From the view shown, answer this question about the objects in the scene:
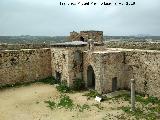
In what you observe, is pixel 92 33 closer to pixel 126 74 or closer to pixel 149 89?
pixel 126 74

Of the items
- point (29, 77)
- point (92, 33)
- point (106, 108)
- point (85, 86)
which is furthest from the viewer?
point (92, 33)

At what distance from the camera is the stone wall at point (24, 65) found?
25.5 m

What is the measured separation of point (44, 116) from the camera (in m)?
18.0

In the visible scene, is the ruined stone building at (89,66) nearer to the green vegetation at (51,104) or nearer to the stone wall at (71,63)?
the stone wall at (71,63)

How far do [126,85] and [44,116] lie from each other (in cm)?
892

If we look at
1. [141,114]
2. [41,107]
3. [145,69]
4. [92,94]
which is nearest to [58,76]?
[92,94]

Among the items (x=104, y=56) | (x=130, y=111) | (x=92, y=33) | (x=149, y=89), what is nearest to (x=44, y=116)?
(x=130, y=111)

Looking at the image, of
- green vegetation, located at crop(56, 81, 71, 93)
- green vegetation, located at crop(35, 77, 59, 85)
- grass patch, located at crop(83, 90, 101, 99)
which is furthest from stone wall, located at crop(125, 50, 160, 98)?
green vegetation, located at crop(35, 77, 59, 85)

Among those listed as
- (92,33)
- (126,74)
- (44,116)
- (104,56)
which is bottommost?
(44,116)

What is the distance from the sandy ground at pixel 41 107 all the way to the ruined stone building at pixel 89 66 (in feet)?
6.71

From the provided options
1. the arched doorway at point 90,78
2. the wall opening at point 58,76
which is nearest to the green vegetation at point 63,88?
the wall opening at point 58,76

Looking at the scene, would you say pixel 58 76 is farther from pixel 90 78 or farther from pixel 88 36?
pixel 88 36

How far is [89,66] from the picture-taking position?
2480 cm

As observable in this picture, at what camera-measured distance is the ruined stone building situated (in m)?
21.8
